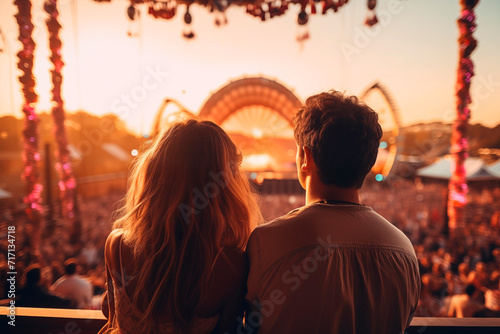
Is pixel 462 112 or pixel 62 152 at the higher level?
pixel 462 112

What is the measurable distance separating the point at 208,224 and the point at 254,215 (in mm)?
247

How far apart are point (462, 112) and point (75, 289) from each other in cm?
661

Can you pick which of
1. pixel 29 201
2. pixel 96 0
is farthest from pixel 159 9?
pixel 29 201

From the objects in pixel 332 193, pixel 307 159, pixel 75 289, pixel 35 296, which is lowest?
pixel 75 289

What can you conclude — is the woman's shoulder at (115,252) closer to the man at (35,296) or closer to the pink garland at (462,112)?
the man at (35,296)

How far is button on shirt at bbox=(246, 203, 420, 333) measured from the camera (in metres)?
0.86

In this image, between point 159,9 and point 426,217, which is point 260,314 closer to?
point 159,9

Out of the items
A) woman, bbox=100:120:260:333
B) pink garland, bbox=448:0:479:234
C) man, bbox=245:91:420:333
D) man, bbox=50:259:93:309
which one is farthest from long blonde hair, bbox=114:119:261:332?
pink garland, bbox=448:0:479:234

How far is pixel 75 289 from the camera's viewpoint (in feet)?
10.1

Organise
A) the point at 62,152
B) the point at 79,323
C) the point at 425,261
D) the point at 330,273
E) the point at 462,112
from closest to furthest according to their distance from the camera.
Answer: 1. the point at 330,273
2. the point at 79,323
3. the point at 425,261
4. the point at 462,112
5. the point at 62,152

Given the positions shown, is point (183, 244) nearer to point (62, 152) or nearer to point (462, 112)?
point (462, 112)

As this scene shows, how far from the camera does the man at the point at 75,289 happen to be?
3023mm

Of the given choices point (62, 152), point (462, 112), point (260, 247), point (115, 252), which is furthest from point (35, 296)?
point (462, 112)

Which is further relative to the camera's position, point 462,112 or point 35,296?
point 462,112
